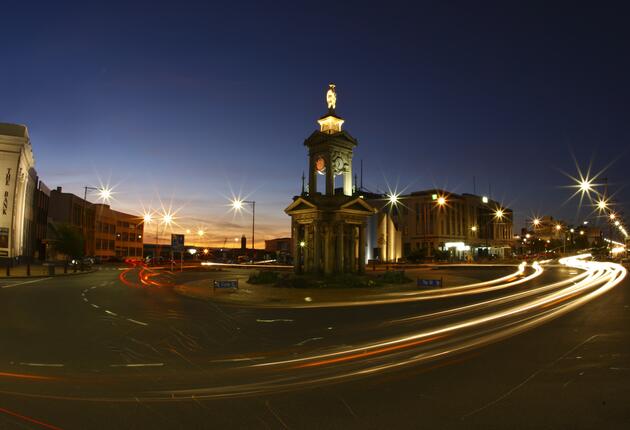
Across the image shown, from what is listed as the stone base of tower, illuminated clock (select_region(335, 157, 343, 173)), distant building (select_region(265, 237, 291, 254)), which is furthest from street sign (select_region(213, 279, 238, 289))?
distant building (select_region(265, 237, 291, 254))

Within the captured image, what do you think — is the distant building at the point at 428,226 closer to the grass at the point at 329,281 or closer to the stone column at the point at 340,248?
the stone column at the point at 340,248

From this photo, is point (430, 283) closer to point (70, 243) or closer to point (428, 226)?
point (70, 243)

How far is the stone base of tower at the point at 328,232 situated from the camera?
3309 cm

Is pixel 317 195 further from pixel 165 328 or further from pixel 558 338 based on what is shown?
pixel 558 338

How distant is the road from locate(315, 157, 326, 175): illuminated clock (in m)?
18.6

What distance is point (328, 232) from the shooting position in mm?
33656

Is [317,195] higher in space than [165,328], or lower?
higher

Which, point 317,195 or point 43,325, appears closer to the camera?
point 43,325

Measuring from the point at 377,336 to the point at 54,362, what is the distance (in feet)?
26.5

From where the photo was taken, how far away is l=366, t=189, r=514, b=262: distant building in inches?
3381

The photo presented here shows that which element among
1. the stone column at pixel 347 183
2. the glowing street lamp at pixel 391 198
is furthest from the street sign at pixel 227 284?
the glowing street lamp at pixel 391 198

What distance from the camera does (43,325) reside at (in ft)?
49.3

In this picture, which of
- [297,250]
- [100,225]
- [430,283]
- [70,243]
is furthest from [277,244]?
[430,283]

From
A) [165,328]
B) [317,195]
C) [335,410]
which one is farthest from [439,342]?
[317,195]
